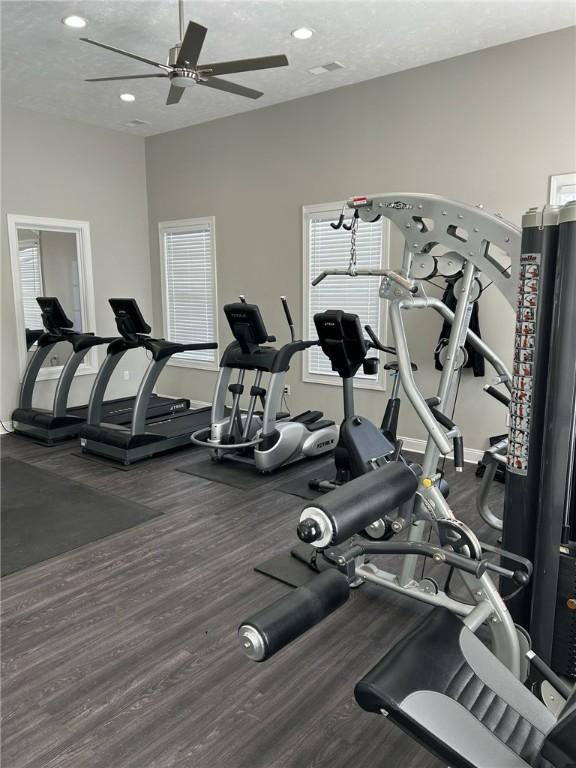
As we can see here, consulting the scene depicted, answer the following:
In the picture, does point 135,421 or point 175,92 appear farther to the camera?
point 135,421

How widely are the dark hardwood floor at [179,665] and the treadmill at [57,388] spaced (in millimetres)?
2510

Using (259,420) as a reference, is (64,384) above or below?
above

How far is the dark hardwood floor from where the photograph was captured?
1.86 meters

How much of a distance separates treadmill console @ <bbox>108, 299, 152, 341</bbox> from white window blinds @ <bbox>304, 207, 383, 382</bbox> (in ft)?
5.61

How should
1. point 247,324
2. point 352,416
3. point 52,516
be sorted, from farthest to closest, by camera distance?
1. point 247,324
2. point 52,516
3. point 352,416

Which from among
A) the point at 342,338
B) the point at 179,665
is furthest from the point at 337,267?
the point at 179,665

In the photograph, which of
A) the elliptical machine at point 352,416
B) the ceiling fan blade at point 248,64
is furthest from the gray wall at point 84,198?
the elliptical machine at point 352,416

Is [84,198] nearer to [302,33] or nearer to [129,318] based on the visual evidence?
[129,318]

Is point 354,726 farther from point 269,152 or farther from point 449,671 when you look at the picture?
point 269,152

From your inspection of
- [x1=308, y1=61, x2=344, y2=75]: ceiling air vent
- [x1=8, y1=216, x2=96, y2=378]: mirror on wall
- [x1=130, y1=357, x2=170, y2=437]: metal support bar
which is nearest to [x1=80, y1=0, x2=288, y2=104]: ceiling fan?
[x1=308, y1=61, x2=344, y2=75]: ceiling air vent

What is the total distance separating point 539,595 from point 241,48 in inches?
168

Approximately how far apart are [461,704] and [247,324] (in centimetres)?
334

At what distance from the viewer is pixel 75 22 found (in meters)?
3.81

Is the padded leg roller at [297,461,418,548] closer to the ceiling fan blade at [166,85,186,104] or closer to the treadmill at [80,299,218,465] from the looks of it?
the ceiling fan blade at [166,85,186,104]
